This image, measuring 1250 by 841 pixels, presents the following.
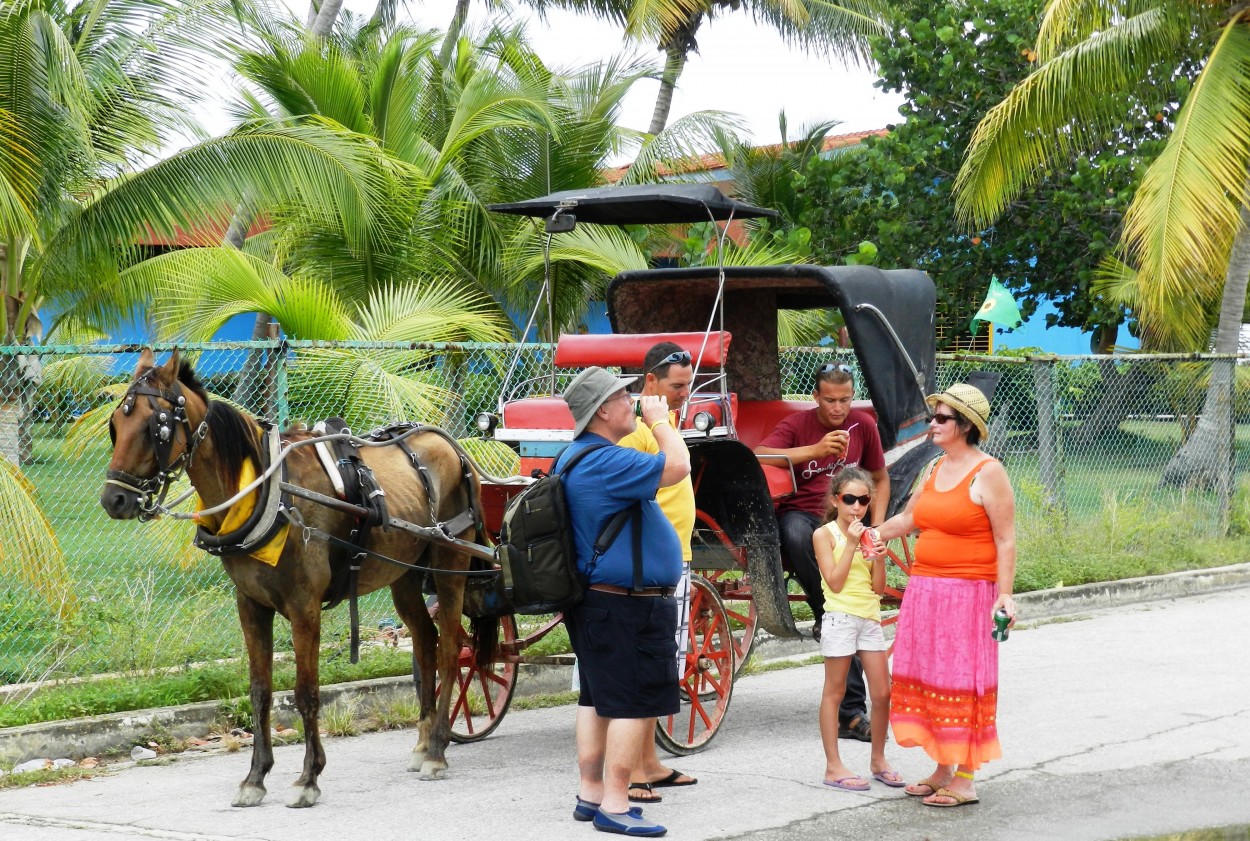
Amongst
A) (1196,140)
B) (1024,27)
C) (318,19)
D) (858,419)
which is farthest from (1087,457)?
(318,19)

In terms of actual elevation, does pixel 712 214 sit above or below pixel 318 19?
below

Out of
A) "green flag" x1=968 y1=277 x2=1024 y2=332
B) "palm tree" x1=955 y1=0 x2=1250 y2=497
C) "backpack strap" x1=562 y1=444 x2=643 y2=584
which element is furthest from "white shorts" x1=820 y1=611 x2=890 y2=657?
"green flag" x1=968 y1=277 x2=1024 y2=332

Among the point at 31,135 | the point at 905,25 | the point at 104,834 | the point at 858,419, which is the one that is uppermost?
the point at 905,25

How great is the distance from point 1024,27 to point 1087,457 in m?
8.82

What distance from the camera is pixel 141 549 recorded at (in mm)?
11516

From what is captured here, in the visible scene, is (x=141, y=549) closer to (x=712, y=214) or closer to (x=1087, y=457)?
(x=712, y=214)

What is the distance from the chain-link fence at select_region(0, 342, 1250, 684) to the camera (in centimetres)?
859

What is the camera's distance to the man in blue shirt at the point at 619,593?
5.89 m

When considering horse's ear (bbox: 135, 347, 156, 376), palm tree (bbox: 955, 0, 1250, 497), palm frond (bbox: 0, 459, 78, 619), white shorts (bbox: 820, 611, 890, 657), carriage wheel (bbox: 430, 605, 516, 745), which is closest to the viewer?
horse's ear (bbox: 135, 347, 156, 376)

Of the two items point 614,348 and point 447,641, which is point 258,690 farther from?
point 614,348

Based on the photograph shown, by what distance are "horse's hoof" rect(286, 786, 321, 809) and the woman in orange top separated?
271cm

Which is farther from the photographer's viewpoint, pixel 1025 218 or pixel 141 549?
pixel 1025 218

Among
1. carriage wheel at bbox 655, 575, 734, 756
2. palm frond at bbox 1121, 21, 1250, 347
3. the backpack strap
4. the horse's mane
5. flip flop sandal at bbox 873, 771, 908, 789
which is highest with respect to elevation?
palm frond at bbox 1121, 21, 1250, 347

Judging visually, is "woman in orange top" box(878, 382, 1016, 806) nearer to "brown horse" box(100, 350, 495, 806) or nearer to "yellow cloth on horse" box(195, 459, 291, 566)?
"brown horse" box(100, 350, 495, 806)
